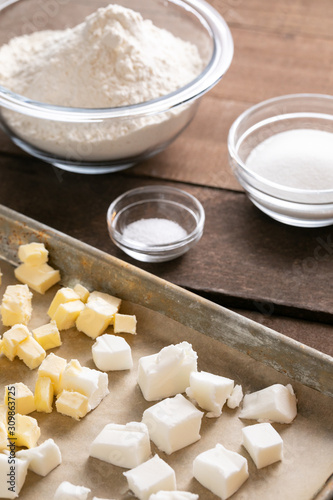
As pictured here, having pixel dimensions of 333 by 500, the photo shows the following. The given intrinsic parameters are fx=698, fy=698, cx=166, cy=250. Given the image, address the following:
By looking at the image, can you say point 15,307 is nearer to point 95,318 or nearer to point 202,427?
point 95,318

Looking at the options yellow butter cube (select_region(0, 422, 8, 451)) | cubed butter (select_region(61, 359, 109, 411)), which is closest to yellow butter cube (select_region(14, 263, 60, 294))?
cubed butter (select_region(61, 359, 109, 411))

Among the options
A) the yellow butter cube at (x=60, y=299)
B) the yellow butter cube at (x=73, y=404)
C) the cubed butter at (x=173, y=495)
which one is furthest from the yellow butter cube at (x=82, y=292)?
the cubed butter at (x=173, y=495)

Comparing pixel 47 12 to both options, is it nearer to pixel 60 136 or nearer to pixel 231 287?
pixel 60 136

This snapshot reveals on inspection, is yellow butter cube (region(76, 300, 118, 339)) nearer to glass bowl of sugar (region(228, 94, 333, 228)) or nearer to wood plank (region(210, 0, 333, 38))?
glass bowl of sugar (region(228, 94, 333, 228))

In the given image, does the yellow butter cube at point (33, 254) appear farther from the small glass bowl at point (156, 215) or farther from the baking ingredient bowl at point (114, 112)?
the baking ingredient bowl at point (114, 112)

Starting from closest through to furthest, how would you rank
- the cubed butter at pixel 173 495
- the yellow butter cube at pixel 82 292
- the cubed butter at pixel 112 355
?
the cubed butter at pixel 173 495
the cubed butter at pixel 112 355
the yellow butter cube at pixel 82 292

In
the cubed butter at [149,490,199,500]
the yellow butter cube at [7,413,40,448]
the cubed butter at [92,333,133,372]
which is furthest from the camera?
the cubed butter at [92,333,133,372]
